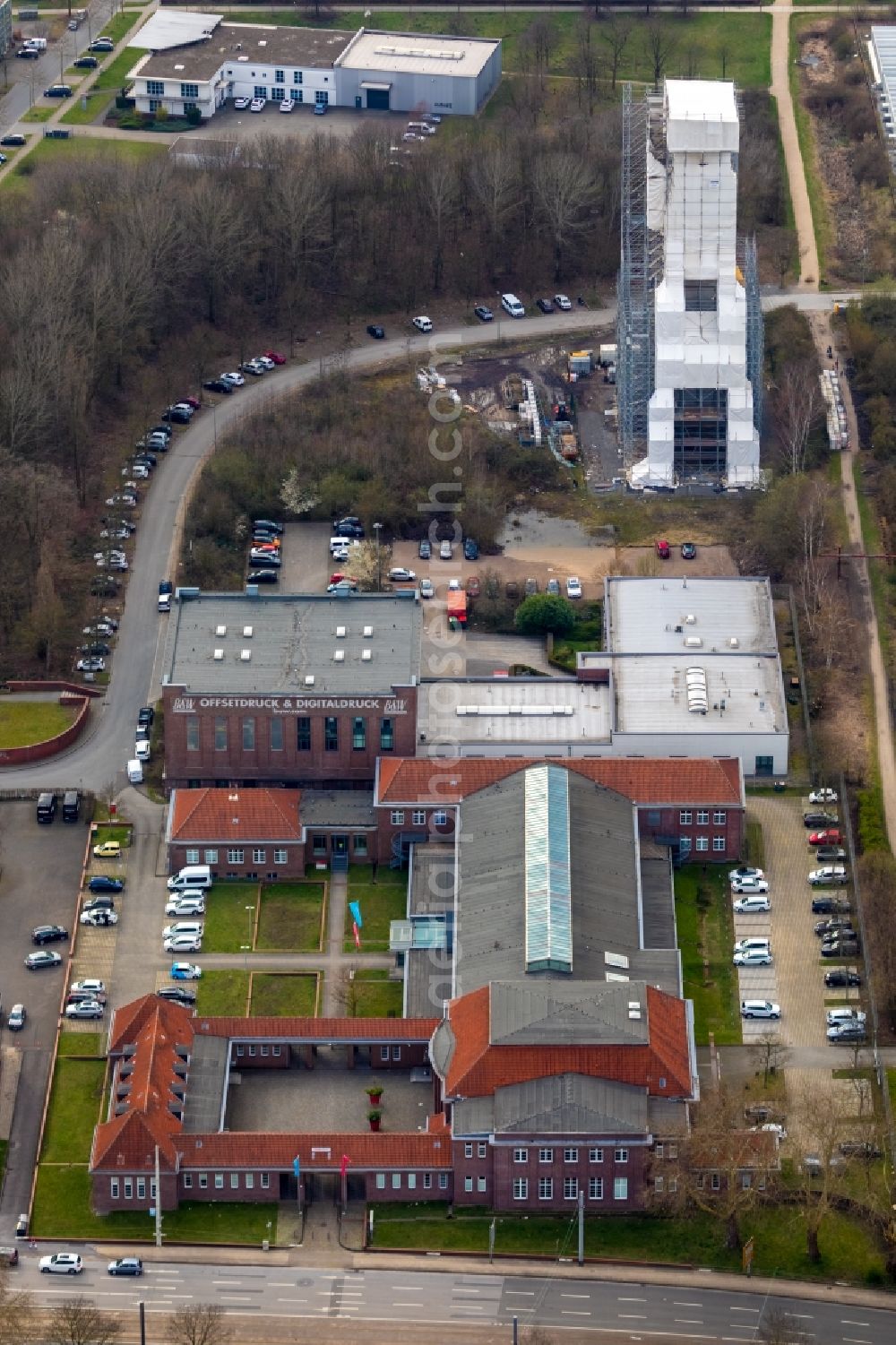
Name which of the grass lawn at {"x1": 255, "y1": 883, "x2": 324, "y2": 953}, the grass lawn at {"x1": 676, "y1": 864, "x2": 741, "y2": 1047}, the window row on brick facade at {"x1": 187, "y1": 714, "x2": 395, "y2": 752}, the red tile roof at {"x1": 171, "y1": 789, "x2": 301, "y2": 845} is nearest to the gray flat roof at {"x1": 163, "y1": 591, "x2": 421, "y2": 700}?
the window row on brick facade at {"x1": 187, "y1": 714, "x2": 395, "y2": 752}

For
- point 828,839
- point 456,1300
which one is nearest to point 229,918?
point 456,1300

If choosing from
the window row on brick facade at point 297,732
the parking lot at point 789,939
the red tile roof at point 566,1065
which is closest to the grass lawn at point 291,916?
the window row on brick facade at point 297,732

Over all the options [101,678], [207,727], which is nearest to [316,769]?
[207,727]

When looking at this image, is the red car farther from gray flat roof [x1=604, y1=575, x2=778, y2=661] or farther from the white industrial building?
gray flat roof [x1=604, y1=575, x2=778, y2=661]

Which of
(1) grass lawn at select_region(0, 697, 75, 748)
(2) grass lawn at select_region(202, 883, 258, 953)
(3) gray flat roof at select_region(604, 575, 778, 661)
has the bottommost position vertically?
(2) grass lawn at select_region(202, 883, 258, 953)

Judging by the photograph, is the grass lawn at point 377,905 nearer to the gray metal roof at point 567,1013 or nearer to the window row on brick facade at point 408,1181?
the gray metal roof at point 567,1013

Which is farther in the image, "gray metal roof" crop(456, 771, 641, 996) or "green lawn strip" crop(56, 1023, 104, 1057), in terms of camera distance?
"green lawn strip" crop(56, 1023, 104, 1057)
